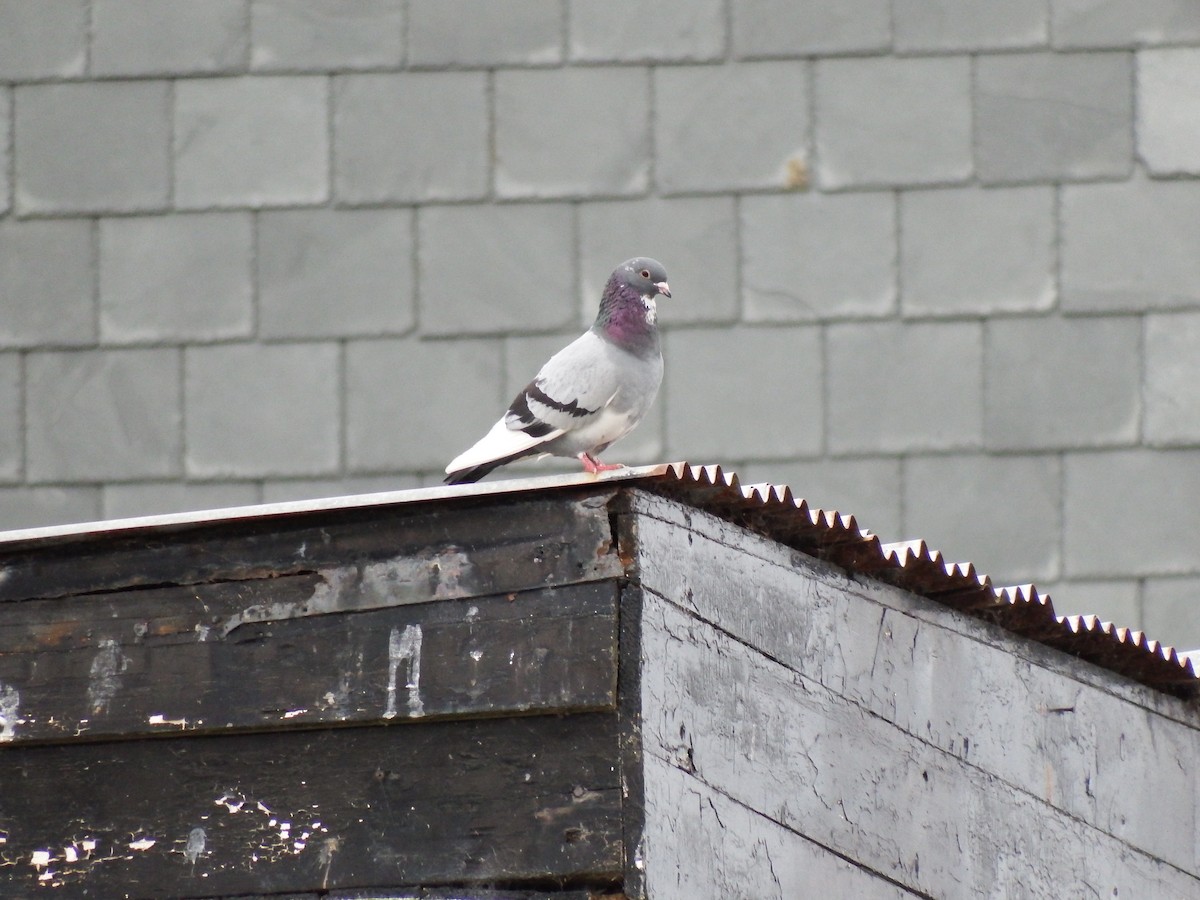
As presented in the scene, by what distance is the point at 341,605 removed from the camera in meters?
1.72

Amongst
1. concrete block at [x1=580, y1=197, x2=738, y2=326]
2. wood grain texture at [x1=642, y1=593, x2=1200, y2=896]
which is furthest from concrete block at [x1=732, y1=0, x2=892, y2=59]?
wood grain texture at [x1=642, y1=593, x2=1200, y2=896]

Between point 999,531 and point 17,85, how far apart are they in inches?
129

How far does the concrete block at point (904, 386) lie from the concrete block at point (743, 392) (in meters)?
0.07

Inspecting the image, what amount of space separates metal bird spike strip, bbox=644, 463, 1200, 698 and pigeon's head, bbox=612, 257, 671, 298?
2.56 ft

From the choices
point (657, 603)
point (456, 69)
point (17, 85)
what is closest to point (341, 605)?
point (657, 603)

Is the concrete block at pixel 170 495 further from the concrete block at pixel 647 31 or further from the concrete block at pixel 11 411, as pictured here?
the concrete block at pixel 647 31

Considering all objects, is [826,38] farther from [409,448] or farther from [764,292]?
[409,448]

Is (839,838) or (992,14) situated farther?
(992,14)

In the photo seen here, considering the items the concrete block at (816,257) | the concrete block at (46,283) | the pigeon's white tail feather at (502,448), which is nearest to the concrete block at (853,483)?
the concrete block at (816,257)

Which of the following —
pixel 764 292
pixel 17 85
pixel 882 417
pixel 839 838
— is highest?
pixel 17 85

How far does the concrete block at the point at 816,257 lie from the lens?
418cm

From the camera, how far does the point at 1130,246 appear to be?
13.8 feet

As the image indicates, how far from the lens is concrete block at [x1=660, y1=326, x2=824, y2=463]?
416 cm

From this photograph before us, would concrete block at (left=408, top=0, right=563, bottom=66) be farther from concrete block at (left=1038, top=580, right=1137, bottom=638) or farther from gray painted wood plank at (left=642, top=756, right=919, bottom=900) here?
gray painted wood plank at (left=642, top=756, right=919, bottom=900)
